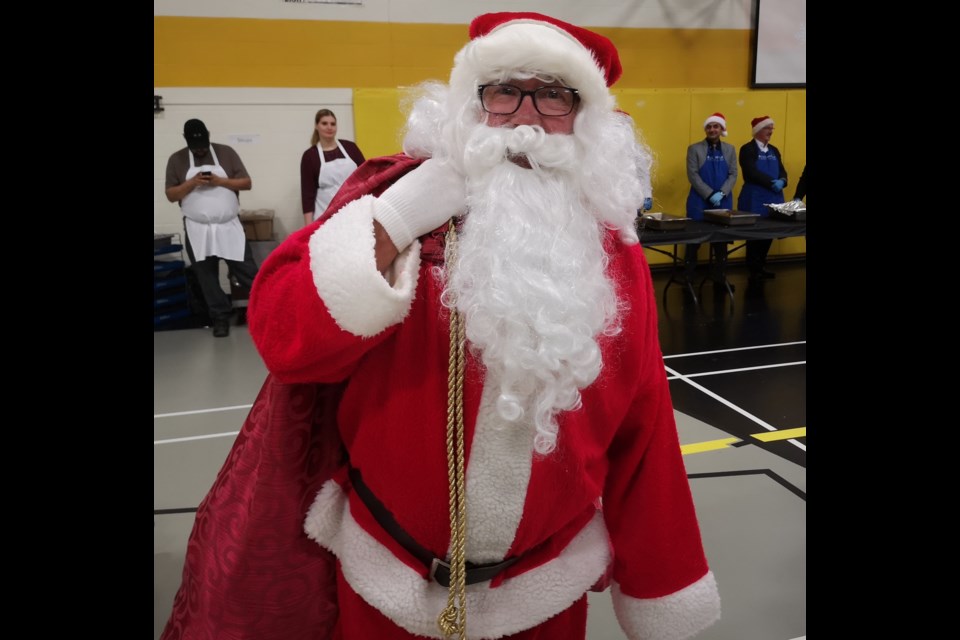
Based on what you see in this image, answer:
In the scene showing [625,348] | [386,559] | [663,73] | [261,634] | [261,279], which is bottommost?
[261,634]

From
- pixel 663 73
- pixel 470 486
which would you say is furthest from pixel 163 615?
pixel 663 73

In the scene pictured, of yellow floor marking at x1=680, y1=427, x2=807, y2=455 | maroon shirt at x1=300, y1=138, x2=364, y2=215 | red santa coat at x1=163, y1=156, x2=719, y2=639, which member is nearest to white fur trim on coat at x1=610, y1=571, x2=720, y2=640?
red santa coat at x1=163, y1=156, x2=719, y2=639

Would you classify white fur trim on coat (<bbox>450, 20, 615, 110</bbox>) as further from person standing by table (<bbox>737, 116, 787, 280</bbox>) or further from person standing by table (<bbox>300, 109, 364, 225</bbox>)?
person standing by table (<bbox>737, 116, 787, 280</bbox>)

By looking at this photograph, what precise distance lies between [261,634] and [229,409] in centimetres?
281

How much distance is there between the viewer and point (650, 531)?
128 cm

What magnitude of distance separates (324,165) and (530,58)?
513cm

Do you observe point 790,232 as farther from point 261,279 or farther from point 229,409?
point 261,279

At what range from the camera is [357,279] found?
0.98 m

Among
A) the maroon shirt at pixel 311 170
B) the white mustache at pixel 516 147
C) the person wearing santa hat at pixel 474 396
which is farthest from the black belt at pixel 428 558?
the maroon shirt at pixel 311 170

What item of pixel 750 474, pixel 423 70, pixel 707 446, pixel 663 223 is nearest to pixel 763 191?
pixel 663 223

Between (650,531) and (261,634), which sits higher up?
(650,531)

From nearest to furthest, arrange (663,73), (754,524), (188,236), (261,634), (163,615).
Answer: (261,634)
(163,615)
(754,524)
(188,236)
(663,73)

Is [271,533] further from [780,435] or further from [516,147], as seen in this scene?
Result: [780,435]

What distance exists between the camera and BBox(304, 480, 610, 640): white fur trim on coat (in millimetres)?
1159
